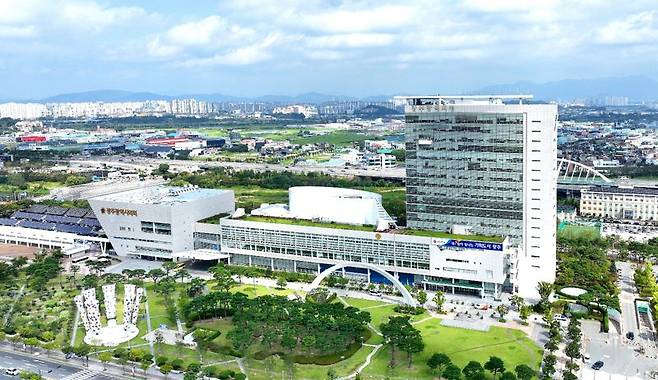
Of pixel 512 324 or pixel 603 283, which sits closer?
pixel 512 324

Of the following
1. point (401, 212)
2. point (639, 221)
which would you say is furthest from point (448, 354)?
point (639, 221)

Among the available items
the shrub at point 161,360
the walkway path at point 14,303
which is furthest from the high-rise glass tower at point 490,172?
the walkway path at point 14,303

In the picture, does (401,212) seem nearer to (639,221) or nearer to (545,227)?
(545,227)

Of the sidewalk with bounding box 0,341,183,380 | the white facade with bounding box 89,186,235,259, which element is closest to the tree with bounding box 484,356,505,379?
the sidewalk with bounding box 0,341,183,380

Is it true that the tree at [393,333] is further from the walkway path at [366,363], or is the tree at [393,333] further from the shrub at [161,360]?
the shrub at [161,360]

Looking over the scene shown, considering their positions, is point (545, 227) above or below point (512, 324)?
above

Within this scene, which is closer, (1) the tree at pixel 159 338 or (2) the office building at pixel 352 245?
(1) the tree at pixel 159 338
